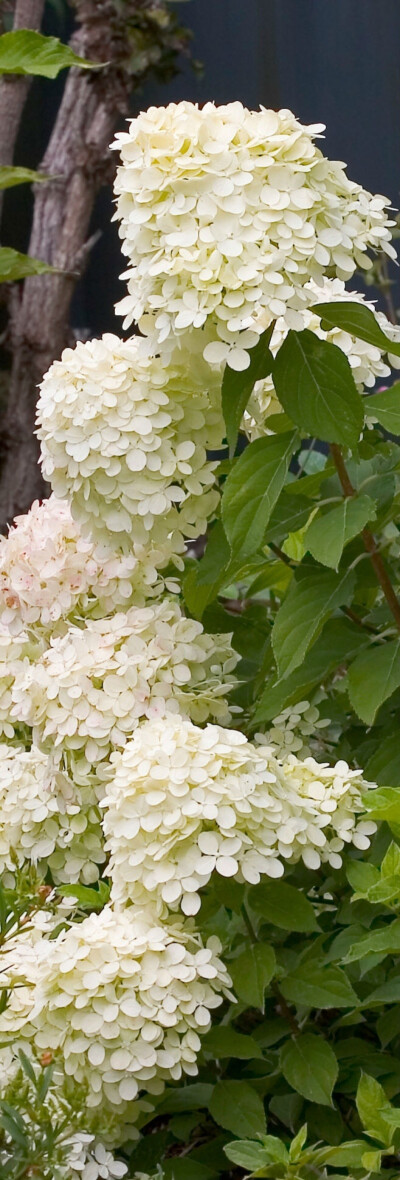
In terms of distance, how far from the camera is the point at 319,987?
794 mm

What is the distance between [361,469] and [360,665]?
16 centimetres

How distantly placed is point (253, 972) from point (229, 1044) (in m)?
0.05

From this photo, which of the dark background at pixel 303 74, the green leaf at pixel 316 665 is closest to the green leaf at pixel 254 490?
the green leaf at pixel 316 665

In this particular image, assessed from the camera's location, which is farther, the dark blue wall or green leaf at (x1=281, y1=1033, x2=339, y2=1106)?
the dark blue wall

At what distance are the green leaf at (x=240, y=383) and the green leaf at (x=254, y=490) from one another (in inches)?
0.8

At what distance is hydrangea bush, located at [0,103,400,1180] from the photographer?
70cm

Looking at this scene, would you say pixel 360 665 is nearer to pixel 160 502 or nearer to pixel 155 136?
pixel 160 502

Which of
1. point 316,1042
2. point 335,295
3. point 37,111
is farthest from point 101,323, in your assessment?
point 316,1042

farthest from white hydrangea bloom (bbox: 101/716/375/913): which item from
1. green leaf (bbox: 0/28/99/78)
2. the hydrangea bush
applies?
green leaf (bbox: 0/28/99/78)

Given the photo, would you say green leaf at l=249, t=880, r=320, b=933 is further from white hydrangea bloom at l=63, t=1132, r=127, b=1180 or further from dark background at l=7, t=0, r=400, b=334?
dark background at l=7, t=0, r=400, b=334

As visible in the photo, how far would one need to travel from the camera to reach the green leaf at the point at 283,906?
0.78 m

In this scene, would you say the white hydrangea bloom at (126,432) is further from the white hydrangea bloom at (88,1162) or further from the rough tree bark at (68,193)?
the rough tree bark at (68,193)

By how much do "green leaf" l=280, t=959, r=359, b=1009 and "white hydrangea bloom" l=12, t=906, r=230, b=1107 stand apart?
9cm

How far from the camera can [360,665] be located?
2.72ft
